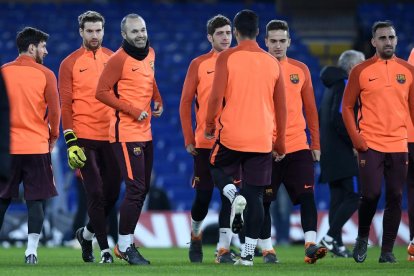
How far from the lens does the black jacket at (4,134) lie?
20.5ft

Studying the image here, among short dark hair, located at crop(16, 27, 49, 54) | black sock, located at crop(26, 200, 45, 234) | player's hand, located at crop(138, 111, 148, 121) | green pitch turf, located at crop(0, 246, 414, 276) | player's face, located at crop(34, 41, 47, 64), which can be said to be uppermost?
short dark hair, located at crop(16, 27, 49, 54)

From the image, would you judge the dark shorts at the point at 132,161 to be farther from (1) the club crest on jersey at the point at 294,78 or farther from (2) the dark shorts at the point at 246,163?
(1) the club crest on jersey at the point at 294,78

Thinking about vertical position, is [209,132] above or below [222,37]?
below

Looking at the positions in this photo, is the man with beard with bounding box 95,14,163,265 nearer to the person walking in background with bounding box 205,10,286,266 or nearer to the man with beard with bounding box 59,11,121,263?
the man with beard with bounding box 59,11,121,263

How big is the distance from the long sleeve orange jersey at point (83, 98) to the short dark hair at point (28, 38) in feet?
1.02

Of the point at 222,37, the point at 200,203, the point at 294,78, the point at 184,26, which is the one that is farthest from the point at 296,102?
the point at 184,26

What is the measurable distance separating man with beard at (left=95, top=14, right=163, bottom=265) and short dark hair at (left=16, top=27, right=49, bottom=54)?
819 millimetres

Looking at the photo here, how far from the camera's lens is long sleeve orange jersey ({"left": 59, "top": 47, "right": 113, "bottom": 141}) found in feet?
35.0

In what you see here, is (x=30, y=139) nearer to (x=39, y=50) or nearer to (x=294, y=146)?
(x=39, y=50)

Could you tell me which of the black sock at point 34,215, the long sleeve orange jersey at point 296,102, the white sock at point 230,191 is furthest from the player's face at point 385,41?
the black sock at point 34,215

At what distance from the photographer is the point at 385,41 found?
10648mm

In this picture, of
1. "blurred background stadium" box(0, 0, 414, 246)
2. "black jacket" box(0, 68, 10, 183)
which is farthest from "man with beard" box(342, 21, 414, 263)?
"blurred background stadium" box(0, 0, 414, 246)

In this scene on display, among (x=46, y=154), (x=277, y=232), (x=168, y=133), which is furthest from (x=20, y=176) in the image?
(x=168, y=133)

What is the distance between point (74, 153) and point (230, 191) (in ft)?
5.03
